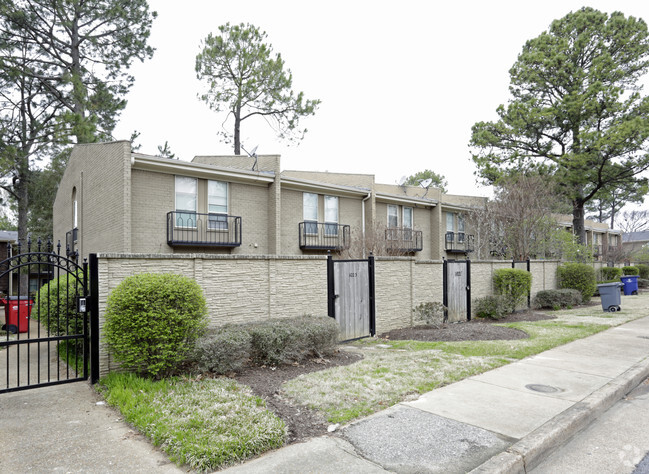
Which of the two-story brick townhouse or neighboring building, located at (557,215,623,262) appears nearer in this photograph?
the two-story brick townhouse

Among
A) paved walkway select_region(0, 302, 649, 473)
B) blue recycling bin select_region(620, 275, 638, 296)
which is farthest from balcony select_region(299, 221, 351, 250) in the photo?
blue recycling bin select_region(620, 275, 638, 296)

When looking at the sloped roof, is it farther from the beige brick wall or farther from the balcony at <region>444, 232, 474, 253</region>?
the beige brick wall

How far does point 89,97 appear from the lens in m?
24.1

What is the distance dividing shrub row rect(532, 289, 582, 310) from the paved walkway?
35.8 feet

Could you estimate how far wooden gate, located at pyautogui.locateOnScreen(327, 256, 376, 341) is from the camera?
9.53m

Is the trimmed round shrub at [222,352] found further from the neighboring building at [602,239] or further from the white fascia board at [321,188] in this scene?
the neighboring building at [602,239]

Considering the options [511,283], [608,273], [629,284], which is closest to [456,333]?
[511,283]

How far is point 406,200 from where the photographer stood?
979 inches

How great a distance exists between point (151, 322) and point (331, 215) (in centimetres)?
1622

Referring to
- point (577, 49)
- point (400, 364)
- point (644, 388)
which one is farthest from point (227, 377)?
point (577, 49)

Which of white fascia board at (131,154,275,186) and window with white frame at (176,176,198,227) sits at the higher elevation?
white fascia board at (131,154,275,186)

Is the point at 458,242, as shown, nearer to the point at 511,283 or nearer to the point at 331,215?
the point at 331,215

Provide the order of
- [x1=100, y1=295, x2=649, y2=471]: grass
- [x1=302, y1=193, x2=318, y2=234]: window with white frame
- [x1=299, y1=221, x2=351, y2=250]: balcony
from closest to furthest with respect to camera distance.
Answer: [x1=100, y1=295, x2=649, y2=471]: grass < [x1=299, y1=221, x2=351, y2=250]: balcony < [x1=302, y1=193, x2=318, y2=234]: window with white frame

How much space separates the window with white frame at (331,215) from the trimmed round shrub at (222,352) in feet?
48.7
